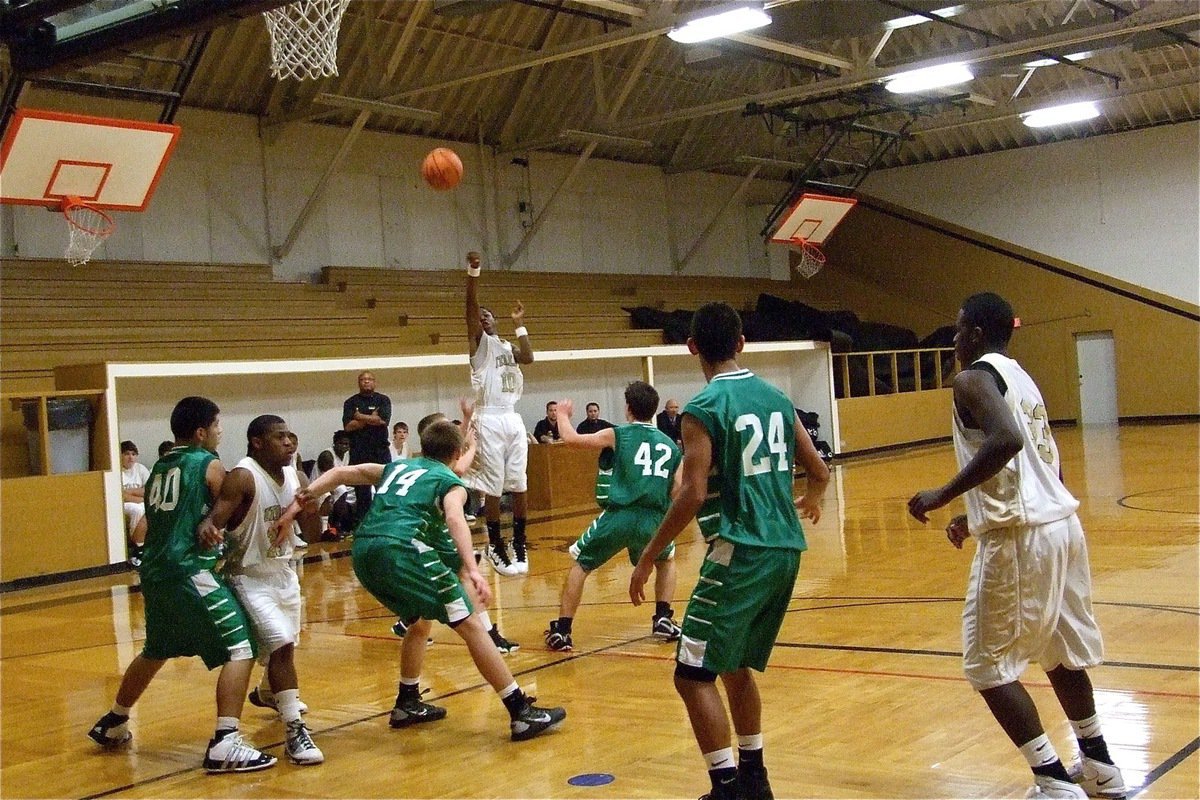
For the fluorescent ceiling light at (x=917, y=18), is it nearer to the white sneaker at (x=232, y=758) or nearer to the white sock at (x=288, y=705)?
the white sock at (x=288, y=705)

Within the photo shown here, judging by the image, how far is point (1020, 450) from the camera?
12.3 ft

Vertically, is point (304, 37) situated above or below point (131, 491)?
above

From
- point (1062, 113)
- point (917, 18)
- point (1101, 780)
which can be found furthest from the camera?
point (1062, 113)

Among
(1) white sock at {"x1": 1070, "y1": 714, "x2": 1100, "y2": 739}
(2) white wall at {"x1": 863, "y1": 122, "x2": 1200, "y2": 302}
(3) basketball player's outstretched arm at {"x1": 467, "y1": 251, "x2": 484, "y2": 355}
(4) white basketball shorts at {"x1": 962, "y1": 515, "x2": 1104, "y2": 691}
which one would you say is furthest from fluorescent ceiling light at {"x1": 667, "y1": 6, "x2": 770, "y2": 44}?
(2) white wall at {"x1": 863, "y1": 122, "x2": 1200, "y2": 302}

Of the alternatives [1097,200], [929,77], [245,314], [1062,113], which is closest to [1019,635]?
[245,314]

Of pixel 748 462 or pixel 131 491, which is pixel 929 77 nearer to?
pixel 131 491

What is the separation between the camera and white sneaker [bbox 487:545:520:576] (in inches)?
361

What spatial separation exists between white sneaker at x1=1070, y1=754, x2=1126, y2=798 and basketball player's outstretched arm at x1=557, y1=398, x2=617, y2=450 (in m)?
2.58

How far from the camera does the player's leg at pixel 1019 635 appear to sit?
3.75 meters

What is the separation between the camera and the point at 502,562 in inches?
368

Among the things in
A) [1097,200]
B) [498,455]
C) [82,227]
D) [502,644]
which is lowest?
[502,644]

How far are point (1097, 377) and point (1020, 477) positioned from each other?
2380 centimetres

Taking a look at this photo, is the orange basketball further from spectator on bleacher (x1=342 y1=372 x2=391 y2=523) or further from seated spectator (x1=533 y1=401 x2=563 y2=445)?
seated spectator (x1=533 y1=401 x2=563 y2=445)

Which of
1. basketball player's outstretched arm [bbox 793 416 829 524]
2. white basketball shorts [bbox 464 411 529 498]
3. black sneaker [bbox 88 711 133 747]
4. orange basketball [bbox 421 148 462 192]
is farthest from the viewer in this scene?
orange basketball [bbox 421 148 462 192]
